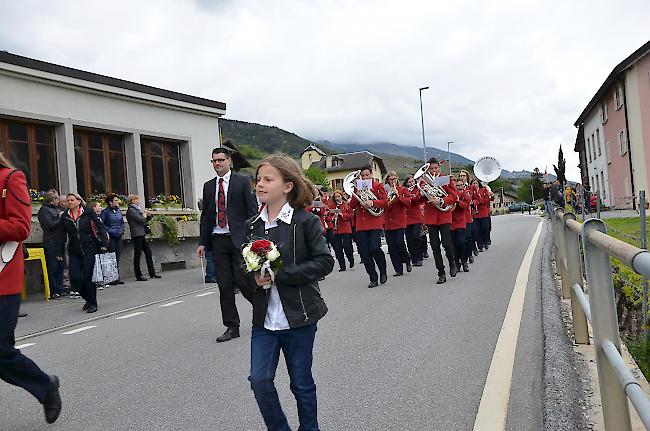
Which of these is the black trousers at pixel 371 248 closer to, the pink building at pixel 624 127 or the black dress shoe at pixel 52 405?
the black dress shoe at pixel 52 405

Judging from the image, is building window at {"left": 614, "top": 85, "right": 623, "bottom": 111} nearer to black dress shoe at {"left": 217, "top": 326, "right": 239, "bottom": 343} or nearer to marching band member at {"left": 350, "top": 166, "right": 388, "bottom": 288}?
marching band member at {"left": 350, "top": 166, "right": 388, "bottom": 288}

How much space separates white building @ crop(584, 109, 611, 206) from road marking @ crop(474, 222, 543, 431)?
3657 cm

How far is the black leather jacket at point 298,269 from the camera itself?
3418mm

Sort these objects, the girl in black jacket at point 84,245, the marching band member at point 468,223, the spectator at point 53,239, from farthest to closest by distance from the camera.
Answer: the marching band member at point 468,223 < the spectator at point 53,239 < the girl in black jacket at point 84,245

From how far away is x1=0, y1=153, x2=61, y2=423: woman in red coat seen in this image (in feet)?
13.8

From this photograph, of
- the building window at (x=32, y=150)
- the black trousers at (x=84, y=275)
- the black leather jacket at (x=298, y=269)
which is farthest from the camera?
the building window at (x=32, y=150)

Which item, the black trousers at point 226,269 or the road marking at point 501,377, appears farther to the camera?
the black trousers at point 226,269

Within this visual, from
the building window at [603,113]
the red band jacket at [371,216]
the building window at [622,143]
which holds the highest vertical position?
the building window at [603,113]

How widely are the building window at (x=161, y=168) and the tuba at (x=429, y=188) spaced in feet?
32.4

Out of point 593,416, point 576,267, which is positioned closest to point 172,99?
point 576,267

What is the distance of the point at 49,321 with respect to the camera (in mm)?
9625

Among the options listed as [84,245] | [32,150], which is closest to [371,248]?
[84,245]

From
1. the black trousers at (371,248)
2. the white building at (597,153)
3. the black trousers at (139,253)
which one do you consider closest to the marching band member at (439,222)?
the black trousers at (371,248)

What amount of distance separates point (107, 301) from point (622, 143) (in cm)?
3416
